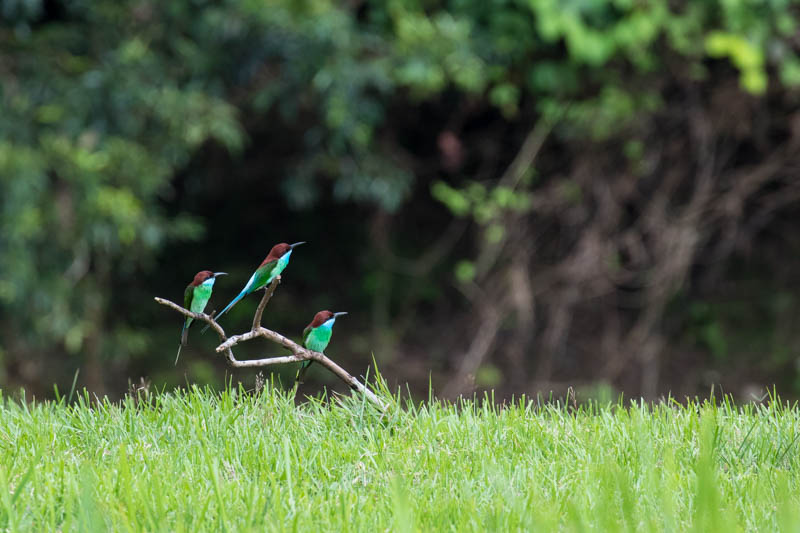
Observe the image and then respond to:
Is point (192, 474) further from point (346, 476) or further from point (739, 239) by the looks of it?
point (739, 239)

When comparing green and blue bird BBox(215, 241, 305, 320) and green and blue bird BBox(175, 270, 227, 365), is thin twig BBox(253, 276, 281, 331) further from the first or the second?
green and blue bird BBox(175, 270, 227, 365)

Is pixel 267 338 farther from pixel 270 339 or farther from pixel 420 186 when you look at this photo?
pixel 420 186

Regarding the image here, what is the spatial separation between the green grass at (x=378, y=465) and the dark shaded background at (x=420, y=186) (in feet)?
9.52

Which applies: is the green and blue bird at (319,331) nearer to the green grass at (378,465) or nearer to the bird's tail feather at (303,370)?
the bird's tail feather at (303,370)

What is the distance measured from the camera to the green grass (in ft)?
8.18

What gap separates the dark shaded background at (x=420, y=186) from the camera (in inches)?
255

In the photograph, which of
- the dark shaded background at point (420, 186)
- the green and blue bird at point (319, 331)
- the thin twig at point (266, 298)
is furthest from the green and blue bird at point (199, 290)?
the dark shaded background at point (420, 186)

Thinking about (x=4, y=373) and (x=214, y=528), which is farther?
(x=4, y=373)

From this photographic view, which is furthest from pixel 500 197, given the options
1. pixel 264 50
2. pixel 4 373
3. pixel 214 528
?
pixel 214 528

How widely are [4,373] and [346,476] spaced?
5.59 meters

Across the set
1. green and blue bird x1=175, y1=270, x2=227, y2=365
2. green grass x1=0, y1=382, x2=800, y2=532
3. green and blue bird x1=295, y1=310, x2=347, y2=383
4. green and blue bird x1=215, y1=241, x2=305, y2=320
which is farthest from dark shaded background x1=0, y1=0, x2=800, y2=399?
green and blue bird x1=215, y1=241, x2=305, y2=320

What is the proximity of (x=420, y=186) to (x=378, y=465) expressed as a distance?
6238 mm

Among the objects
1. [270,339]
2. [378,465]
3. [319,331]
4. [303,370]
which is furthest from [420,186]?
[378,465]

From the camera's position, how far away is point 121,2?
662 centimetres
